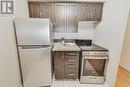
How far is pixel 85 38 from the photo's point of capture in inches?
124

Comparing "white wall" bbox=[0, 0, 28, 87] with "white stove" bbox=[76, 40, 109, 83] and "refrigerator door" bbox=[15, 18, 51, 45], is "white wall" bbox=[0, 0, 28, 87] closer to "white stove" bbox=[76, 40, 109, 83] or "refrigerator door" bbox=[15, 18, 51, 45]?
"refrigerator door" bbox=[15, 18, 51, 45]

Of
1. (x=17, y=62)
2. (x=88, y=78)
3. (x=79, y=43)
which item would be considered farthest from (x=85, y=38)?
(x=17, y=62)

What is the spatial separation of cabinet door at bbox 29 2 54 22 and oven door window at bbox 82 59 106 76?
1.38 meters

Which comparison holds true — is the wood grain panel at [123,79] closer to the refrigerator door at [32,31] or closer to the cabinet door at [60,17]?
the cabinet door at [60,17]

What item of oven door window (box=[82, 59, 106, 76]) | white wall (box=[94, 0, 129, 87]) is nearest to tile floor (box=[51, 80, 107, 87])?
oven door window (box=[82, 59, 106, 76])

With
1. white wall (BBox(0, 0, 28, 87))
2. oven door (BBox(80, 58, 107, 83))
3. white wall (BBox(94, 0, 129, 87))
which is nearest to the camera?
white wall (BBox(0, 0, 28, 87))

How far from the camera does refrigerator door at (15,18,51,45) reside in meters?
2.00

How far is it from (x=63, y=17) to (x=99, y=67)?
145 centimetres

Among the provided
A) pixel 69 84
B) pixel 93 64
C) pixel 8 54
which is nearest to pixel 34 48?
pixel 8 54

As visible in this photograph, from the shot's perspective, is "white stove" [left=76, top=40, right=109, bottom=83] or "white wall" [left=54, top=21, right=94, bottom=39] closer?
"white stove" [left=76, top=40, right=109, bottom=83]

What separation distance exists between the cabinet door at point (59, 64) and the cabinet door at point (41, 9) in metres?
0.96

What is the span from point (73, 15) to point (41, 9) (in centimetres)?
77

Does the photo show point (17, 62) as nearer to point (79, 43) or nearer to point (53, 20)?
point (53, 20)

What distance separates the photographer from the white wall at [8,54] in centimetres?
164
